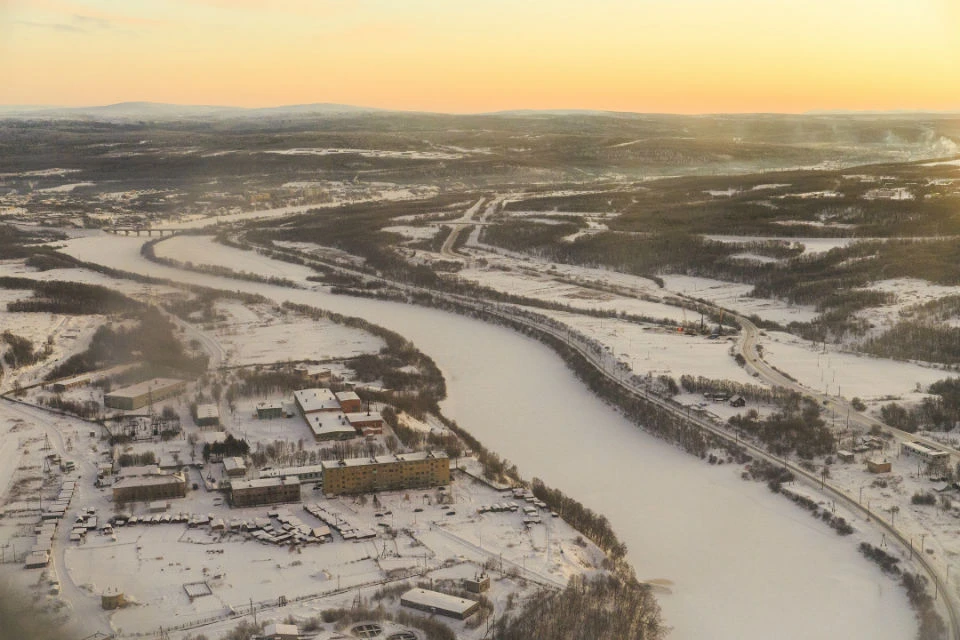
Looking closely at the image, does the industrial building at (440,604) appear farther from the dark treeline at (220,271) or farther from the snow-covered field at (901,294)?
the dark treeline at (220,271)

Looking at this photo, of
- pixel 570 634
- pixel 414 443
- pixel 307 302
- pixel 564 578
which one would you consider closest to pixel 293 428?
pixel 414 443

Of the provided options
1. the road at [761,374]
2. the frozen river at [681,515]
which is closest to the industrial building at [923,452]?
the road at [761,374]

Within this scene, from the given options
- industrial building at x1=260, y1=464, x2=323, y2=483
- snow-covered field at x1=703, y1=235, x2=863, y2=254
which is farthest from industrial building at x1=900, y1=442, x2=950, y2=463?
snow-covered field at x1=703, y1=235, x2=863, y2=254

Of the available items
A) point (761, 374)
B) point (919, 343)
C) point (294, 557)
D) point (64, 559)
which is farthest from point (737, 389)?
point (64, 559)

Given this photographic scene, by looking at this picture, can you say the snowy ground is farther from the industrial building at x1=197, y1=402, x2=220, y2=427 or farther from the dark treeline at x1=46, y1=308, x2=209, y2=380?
the dark treeline at x1=46, y1=308, x2=209, y2=380

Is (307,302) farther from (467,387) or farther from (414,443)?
(414,443)

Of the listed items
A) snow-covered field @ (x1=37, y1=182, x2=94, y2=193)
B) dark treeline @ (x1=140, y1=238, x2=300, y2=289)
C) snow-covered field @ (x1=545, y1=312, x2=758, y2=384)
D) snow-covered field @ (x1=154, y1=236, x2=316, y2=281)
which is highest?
snow-covered field @ (x1=545, y1=312, x2=758, y2=384)

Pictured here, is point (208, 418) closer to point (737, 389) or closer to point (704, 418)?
point (704, 418)
